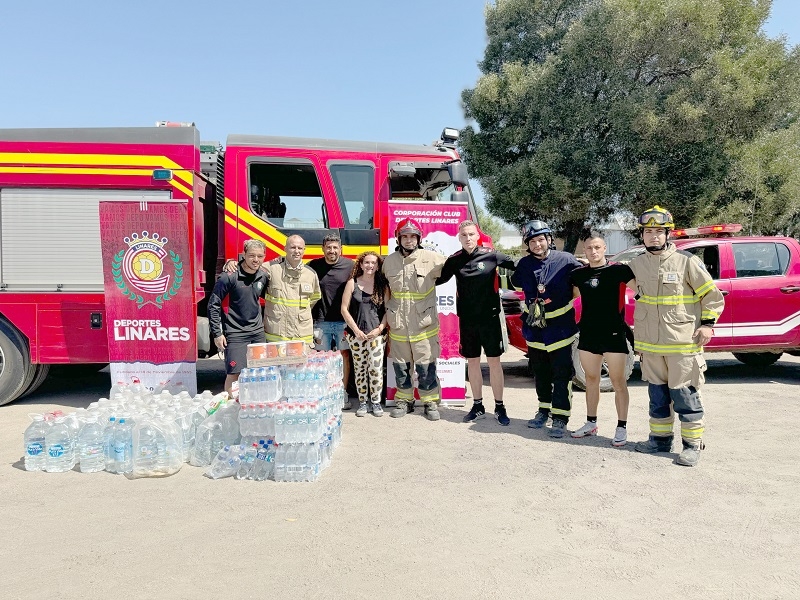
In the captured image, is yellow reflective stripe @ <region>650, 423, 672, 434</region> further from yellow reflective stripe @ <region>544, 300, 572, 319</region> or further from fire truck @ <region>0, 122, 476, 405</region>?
fire truck @ <region>0, 122, 476, 405</region>

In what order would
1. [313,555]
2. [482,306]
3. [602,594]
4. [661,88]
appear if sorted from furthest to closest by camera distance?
[661,88]
[482,306]
[313,555]
[602,594]

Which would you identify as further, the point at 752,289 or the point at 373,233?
the point at 752,289

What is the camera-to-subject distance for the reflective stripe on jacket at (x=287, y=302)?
572 centimetres

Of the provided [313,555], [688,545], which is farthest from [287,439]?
[688,545]

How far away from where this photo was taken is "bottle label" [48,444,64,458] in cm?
455

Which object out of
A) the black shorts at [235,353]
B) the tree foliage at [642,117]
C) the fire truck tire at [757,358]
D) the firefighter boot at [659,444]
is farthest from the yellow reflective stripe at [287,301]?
the tree foliage at [642,117]

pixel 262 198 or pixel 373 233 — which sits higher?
pixel 262 198

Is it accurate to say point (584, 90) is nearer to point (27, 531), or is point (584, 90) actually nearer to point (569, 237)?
point (569, 237)

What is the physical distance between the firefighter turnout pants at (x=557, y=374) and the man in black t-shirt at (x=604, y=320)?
22 cm

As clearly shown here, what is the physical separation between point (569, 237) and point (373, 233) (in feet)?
50.3

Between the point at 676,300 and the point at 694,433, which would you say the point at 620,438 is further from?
the point at 676,300

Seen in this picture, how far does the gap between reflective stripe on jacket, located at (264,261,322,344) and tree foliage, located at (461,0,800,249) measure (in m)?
14.2

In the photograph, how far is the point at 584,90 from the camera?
1897 cm

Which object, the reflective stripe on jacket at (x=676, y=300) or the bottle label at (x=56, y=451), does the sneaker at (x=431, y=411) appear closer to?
the reflective stripe on jacket at (x=676, y=300)
